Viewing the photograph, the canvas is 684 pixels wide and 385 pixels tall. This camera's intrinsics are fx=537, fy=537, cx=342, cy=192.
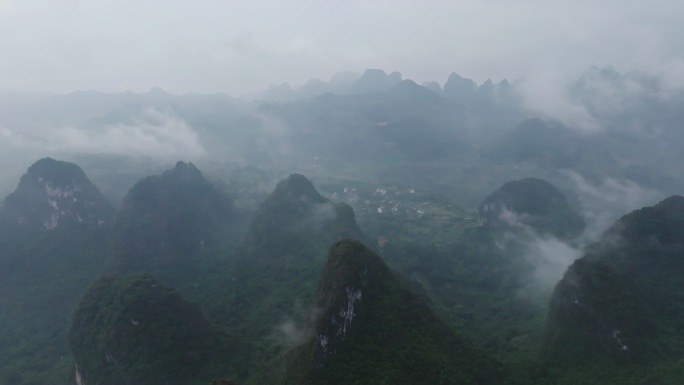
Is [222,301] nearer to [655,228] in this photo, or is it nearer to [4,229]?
[4,229]

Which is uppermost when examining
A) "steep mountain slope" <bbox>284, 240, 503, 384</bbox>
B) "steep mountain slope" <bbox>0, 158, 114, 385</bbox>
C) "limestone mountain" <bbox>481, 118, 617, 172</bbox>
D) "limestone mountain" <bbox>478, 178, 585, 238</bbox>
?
"limestone mountain" <bbox>481, 118, 617, 172</bbox>

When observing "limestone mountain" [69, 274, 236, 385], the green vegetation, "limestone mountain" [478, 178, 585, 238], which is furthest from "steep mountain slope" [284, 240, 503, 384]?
"limestone mountain" [478, 178, 585, 238]

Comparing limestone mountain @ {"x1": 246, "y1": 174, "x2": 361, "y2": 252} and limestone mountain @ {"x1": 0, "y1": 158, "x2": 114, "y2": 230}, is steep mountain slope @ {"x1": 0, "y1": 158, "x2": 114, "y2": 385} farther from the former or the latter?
limestone mountain @ {"x1": 246, "y1": 174, "x2": 361, "y2": 252}

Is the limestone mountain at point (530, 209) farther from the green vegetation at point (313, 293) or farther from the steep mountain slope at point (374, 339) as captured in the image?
the steep mountain slope at point (374, 339)

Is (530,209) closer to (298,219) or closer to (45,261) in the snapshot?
(298,219)

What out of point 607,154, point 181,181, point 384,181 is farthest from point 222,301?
point 607,154
